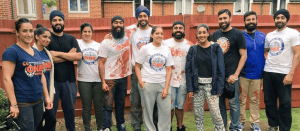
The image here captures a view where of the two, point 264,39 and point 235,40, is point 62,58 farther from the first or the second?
point 264,39

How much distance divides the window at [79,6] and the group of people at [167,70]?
11.8m

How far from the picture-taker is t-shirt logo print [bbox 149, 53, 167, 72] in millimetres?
3354

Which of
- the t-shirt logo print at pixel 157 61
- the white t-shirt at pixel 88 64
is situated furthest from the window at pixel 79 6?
the t-shirt logo print at pixel 157 61

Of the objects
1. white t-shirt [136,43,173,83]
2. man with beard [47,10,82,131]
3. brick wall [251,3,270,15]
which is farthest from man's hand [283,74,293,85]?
brick wall [251,3,270,15]

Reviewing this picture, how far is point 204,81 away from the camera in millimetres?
3318

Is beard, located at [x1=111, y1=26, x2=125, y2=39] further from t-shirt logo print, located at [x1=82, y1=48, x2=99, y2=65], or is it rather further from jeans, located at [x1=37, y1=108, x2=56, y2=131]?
jeans, located at [x1=37, y1=108, x2=56, y2=131]

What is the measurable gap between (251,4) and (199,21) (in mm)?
13844

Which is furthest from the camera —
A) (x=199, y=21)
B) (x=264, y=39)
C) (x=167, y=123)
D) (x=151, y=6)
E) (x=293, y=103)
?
(x=151, y=6)

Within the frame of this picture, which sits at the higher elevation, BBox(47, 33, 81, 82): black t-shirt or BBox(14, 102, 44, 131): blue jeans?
BBox(47, 33, 81, 82): black t-shirt

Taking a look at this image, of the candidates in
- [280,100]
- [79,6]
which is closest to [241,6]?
[79,6]

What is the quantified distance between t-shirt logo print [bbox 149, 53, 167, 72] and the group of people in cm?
1

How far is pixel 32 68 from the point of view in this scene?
2484 millimetres

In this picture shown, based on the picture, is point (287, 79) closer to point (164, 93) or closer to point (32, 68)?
point (164, 93)

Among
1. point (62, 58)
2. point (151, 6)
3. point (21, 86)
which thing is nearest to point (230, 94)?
point (62, 58)
